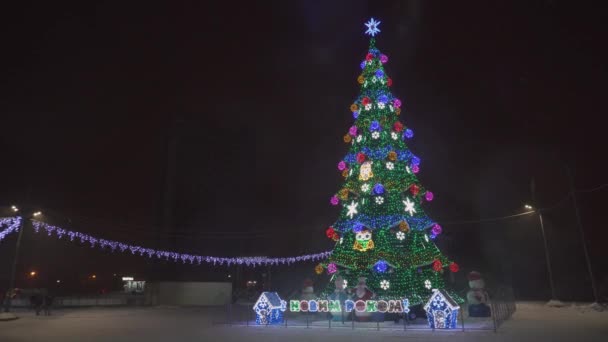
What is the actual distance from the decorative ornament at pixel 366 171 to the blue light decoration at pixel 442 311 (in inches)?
267

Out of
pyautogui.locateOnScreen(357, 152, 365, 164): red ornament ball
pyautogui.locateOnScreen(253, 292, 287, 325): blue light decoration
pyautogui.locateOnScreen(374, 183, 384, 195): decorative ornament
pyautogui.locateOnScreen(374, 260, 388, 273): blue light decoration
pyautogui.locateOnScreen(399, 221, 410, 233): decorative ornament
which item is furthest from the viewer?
pyautogui.locateOnScreen(357, 152, 365, 164): red ornament ball

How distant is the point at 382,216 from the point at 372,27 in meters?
11.5

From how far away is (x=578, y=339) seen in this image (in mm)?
11484

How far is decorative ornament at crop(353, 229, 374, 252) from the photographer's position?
19.1 metres

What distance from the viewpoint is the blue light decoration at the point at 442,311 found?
1500cm

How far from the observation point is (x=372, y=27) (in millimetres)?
23875

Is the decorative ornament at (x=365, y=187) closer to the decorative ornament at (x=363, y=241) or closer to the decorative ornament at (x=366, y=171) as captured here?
the decorative ornament at (x=366, y=171)

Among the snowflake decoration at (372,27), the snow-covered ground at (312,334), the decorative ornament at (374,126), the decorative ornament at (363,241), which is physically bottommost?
the snow-covered ground at (312,334)

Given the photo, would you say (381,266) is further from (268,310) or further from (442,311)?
(268,310)

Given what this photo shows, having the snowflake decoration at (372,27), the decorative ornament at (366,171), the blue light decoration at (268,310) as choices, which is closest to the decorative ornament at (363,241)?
the decorative ornament at (366,171)

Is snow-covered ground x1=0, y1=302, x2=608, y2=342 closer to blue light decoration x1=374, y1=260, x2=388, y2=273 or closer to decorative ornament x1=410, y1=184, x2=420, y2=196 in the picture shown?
blue light decoration x1=374, y1=260, x2=388, y2=273

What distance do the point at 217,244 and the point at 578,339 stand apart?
42919 mm

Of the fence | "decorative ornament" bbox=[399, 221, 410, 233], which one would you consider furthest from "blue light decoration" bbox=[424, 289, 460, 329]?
"decorative ornament" bbox=[399, 221, 410, 233]

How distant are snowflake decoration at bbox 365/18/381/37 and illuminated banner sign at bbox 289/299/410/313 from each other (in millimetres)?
15207
